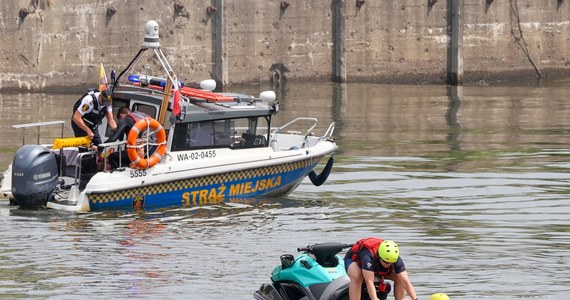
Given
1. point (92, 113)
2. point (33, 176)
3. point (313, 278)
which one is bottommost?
point (313, 278)

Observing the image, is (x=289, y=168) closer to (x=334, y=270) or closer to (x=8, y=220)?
(x=8, y=220)

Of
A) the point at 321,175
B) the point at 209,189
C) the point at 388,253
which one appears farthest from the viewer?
the point at 321,175

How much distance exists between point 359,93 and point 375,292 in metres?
25.1

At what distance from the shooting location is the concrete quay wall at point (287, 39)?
36.8 metres

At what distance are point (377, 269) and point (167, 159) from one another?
7390 mm

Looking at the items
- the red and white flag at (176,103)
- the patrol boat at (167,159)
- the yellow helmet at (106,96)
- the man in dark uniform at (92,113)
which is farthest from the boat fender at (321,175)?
the yellow helmet at (106,96)

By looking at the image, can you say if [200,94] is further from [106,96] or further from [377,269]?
[377,269]

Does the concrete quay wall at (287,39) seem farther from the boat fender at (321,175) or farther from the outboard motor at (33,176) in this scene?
the outboard motor at (33,176)

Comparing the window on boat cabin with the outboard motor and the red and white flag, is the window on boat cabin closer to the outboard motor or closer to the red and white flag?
the red and white flag

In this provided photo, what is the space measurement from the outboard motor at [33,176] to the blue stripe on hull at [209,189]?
0.69m

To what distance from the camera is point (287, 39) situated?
4034 centimetres

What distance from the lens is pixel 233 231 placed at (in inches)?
782

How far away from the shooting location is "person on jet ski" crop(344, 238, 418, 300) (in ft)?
46.8

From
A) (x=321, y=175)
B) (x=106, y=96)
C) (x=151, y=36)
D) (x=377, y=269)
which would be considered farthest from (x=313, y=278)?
(x=321, y=175)
